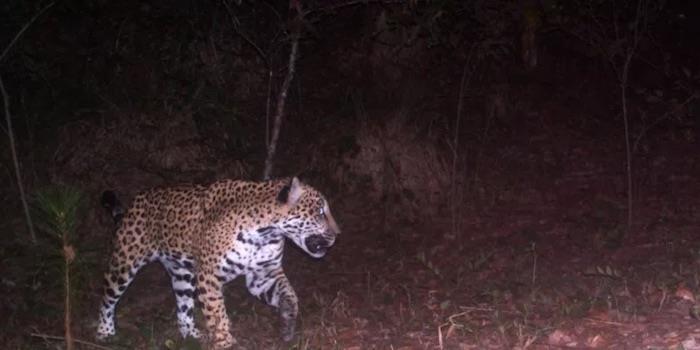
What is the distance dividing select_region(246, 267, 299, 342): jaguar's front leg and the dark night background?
6.7 inches

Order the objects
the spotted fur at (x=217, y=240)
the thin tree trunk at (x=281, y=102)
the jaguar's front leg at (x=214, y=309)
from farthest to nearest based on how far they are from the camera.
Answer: the thin tree trunk at (x=281, y=102) → the spotted fur at (x=217, y=240) → the jaguar's front leg at (x=214, y=309)

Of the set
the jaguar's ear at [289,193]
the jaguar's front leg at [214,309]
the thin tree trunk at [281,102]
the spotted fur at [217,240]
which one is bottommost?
the jaguar's front leg at [214,309]

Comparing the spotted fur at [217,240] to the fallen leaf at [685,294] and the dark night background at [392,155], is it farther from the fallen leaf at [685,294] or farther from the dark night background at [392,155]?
the fallen leaf at [685,294]

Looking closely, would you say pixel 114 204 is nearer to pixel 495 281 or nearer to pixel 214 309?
pixel 214 309

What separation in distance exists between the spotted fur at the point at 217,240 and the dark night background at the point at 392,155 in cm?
39

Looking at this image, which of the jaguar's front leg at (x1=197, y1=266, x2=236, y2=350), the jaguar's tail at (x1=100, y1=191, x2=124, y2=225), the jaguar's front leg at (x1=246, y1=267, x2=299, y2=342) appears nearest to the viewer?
the jaguar's front leg at (x1=197, y1=266, x2=236, y2=350)

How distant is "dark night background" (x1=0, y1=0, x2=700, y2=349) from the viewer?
8.66 meters

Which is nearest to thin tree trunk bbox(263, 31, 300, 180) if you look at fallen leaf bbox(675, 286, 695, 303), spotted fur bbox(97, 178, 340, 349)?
spotted fur bbox(97, 178, 340, 349)

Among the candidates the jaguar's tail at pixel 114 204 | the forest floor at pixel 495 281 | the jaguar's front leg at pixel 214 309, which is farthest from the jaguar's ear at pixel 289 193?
the jaguar's tail at pixel 114 204

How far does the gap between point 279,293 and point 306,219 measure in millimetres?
813

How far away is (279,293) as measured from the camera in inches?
338

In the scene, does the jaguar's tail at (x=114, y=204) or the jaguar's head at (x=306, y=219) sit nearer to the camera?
the jaguar's head at (x=306, y=219)

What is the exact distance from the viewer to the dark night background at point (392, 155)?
341 inches

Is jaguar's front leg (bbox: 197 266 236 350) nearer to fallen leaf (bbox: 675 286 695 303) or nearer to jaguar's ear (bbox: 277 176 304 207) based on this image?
jaguar's ear (bbox: 277 176 304 207)
